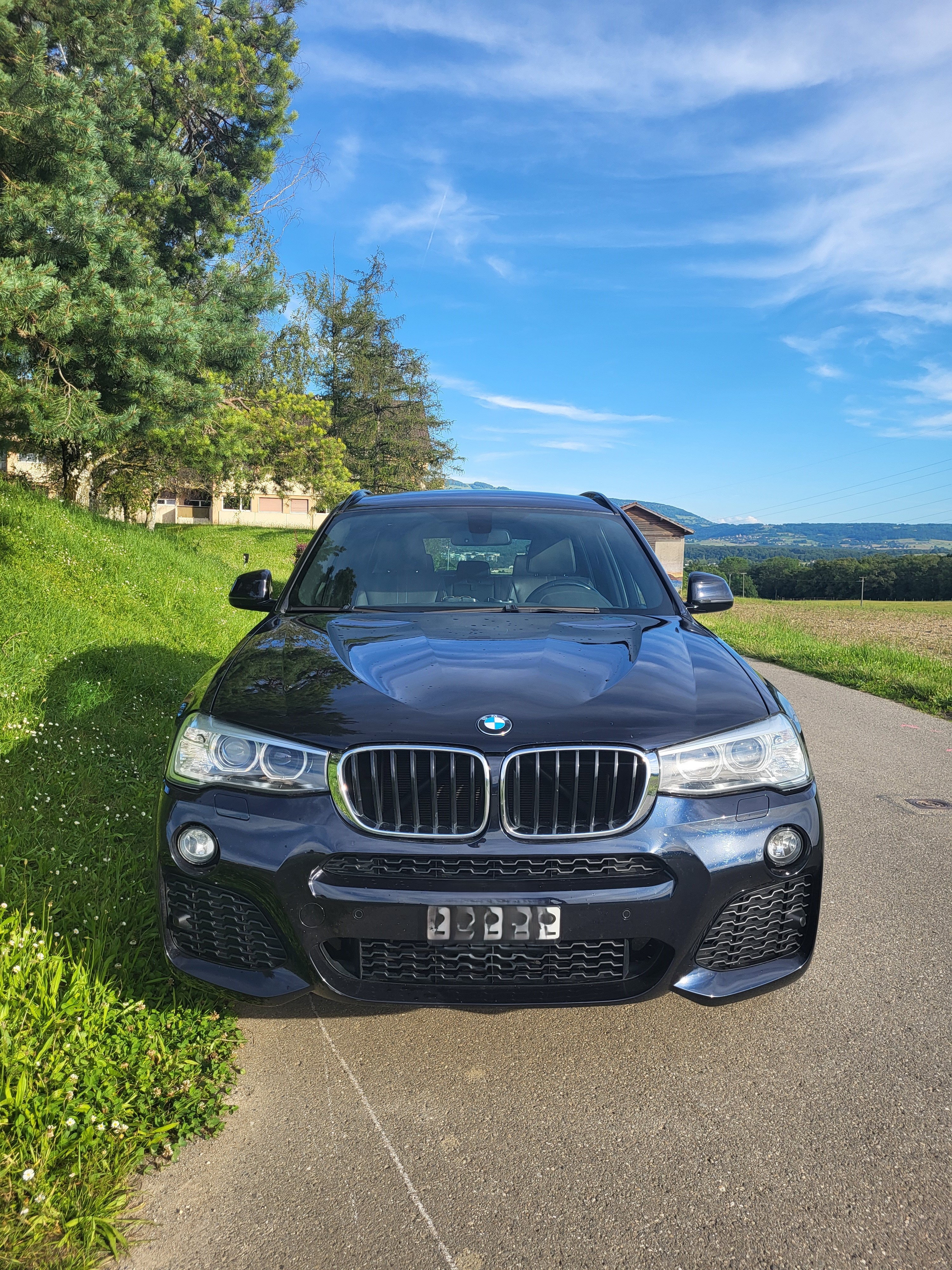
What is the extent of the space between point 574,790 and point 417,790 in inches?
16.3

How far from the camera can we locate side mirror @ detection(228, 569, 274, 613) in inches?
154

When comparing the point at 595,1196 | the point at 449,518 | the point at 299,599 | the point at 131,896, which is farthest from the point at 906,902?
the point at 131,896

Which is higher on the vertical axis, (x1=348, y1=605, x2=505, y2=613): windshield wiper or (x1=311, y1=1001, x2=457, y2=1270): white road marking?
(x1=348, y1=605, x2=505, y2=613): windshield wiper

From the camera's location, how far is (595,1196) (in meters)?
2.09

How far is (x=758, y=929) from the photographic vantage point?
2.47m

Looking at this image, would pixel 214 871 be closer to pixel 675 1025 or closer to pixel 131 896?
pixel 131 896

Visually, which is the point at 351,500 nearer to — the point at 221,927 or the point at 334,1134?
the point at 221,927

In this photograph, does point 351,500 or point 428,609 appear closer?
point 428,609

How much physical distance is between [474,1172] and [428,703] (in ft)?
3.84

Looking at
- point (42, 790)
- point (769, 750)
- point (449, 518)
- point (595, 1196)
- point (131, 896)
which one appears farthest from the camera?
point (42, 790)

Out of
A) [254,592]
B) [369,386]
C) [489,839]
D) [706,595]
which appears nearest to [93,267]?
[254,592]

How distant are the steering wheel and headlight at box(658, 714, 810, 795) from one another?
1.26 meters

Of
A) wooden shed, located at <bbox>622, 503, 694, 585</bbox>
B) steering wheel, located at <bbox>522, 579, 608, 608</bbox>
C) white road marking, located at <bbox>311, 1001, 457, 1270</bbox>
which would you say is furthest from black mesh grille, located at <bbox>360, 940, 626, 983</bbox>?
wooden shed, located at <bbox>622, 503, 694, 585</bbox>

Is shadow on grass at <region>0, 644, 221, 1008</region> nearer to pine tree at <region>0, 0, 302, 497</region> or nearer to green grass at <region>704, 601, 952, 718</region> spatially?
pine tree at <region>0, 0, 302, 497</region>
